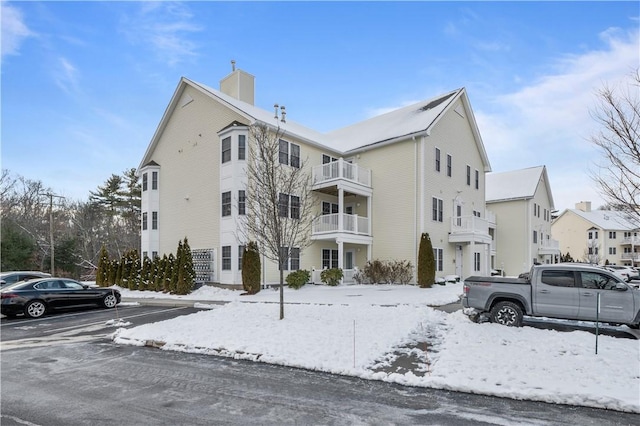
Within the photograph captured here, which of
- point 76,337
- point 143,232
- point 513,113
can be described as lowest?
point 76,337

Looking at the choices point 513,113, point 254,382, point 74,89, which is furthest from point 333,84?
point 254,382

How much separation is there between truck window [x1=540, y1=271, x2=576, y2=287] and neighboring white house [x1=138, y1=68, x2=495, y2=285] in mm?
12385

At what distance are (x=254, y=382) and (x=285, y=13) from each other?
41.6ft

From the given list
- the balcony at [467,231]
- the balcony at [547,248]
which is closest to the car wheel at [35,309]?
the balcony at [467,231]

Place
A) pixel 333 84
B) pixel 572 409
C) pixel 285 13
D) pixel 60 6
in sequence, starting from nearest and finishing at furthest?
pixel 572 409, pixel 60 6, pixel 285 13, pixel 333 84

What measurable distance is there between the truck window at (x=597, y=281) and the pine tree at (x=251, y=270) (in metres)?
13.5

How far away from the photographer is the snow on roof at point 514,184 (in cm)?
3628

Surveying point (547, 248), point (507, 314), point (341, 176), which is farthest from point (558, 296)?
point (547, 248)

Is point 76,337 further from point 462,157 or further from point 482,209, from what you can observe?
point 482,209

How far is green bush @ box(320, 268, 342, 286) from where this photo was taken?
21641 millimetres

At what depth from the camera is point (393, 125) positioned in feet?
88.1

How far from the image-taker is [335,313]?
1188cm

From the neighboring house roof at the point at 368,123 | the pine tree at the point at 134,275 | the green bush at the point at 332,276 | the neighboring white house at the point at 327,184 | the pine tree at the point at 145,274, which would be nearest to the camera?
the green bush at the point at 332,276

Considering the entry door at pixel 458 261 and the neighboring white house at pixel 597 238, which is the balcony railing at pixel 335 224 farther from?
the neighboring white house at pixel 597 238
